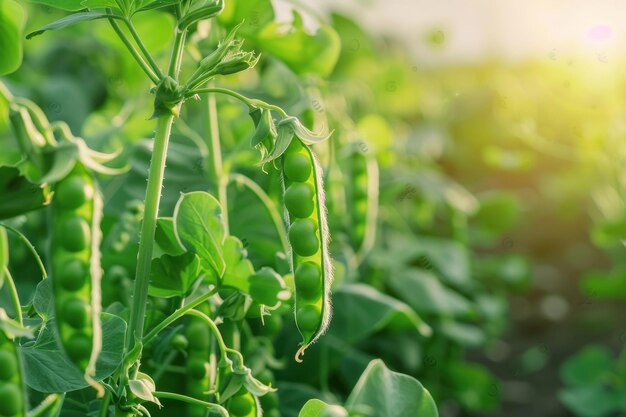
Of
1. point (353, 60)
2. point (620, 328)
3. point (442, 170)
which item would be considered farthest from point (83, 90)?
point (620, 328)

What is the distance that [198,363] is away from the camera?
0.90 meters

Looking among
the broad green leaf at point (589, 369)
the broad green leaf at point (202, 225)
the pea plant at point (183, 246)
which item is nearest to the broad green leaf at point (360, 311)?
the pea plant at point (183, 246)

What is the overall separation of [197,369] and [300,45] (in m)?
0.56

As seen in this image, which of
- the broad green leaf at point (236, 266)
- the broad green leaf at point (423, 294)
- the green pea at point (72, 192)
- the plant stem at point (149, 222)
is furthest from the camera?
the broad green leaf at point (423, 294)

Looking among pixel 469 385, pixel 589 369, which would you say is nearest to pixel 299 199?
pixel 469 385

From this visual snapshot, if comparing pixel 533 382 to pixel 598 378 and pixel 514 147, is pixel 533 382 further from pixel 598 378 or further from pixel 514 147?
pixel 514 147

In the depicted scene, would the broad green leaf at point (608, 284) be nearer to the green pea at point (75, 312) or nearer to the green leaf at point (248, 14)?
the green leaf at point (248, 14)

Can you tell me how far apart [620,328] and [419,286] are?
150cm

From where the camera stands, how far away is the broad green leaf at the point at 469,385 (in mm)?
2156

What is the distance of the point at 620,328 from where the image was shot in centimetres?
308

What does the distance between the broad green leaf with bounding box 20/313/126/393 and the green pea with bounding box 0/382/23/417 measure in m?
0.11

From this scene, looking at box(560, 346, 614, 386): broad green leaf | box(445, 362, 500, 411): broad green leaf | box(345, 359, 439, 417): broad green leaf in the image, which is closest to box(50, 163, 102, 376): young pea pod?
box(345, 359, 439, 417): broad green leaf

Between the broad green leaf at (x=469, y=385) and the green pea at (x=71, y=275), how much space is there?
1.69 meters

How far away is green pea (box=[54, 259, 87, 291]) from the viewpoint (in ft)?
1.96
